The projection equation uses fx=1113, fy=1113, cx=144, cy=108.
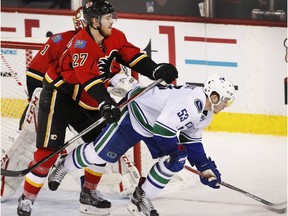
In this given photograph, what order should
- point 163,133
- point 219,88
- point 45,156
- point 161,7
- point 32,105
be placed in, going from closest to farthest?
point 163,133, point 219,88, point 45,156, point 32,105, point 161,7

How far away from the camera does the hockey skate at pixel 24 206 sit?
18.0ft

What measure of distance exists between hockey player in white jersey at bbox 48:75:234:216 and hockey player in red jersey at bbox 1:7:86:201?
1.45 feet

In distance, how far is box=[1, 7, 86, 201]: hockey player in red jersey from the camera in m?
5.83

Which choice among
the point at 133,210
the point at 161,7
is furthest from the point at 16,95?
the point at 133,210

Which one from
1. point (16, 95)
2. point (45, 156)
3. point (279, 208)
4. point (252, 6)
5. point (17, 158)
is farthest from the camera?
point (252, 6)

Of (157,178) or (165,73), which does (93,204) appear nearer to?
(157,178)

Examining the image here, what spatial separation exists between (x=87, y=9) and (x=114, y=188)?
1.11 metres

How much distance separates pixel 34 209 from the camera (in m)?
5.75

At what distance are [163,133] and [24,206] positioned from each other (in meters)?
Result: 0.87

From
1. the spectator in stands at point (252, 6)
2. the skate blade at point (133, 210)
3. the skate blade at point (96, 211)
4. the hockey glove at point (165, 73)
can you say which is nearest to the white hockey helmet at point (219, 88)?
the hockey glove at point (165, 73)

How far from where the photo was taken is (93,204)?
18.6ft

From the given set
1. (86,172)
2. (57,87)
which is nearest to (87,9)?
(57,87)

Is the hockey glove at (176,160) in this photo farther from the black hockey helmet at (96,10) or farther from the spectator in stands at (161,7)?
the spectator in stands at (161,7)

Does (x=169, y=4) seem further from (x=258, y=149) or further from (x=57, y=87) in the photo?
(x=57, y=87)
